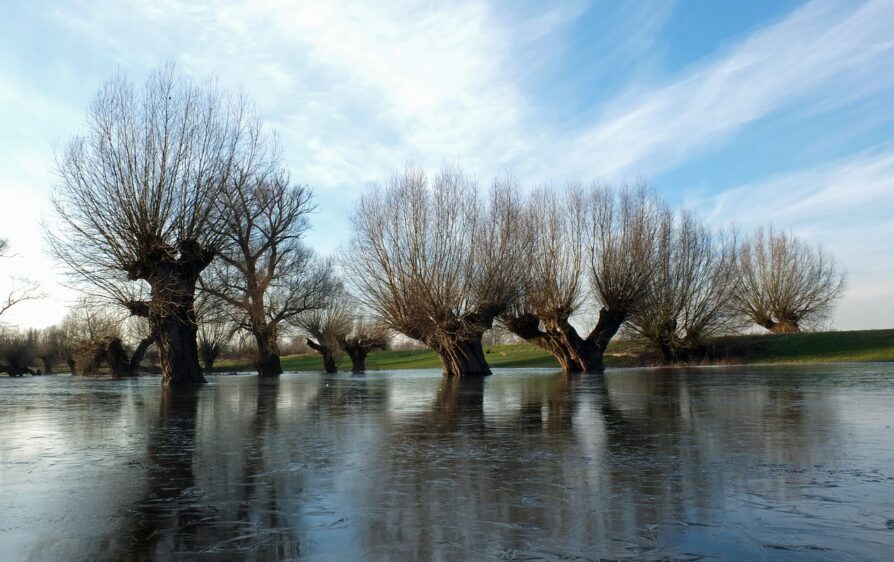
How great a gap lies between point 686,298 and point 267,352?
26776mm

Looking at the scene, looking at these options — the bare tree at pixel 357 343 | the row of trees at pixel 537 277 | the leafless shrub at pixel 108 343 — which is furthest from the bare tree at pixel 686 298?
the leafless shrub at pixel 108 343

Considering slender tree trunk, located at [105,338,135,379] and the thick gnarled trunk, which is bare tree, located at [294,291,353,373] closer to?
slender tree trunk, located at [105,338,135,379]

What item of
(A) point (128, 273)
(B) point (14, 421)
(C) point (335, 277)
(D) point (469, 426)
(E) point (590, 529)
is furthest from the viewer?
(C) point (335, 277)

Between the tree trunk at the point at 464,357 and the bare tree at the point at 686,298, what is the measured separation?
1185 centimetres

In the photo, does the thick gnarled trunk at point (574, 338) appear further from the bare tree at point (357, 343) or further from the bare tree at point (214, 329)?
the bare tree at point (214, 329)

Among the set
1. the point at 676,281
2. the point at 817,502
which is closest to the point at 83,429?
the point at 817,502

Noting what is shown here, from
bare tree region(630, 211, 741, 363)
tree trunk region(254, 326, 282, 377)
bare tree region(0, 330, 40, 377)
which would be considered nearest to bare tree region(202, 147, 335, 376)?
tree trunk region(254, 326, 282, 377)

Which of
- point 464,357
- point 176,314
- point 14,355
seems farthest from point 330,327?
point 14,355

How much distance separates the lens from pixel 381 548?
351 centimetres

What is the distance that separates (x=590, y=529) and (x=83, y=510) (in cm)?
344

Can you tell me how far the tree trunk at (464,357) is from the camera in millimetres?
31969

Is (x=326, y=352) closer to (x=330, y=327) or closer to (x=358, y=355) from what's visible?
(x=330, y=327)

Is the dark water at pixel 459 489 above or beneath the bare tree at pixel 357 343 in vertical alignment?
beneath

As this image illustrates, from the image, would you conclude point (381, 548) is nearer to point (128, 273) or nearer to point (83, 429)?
point (83, 429)
